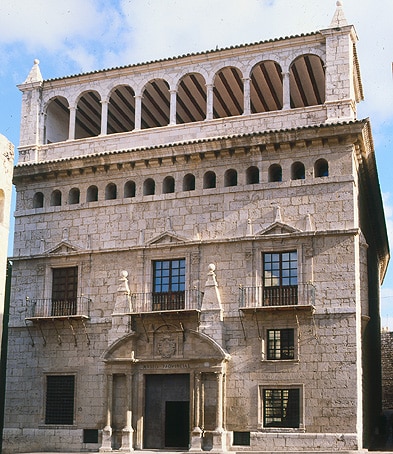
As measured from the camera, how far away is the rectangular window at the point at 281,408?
1052 inches

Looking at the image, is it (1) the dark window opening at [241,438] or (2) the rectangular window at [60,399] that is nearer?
(1) the dark window opening at [241,438]

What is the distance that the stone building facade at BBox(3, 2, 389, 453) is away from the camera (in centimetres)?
2703

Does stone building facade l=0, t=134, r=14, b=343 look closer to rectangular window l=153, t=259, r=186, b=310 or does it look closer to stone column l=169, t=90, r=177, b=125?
rectangular window l=153, t=259, r=186, b=310

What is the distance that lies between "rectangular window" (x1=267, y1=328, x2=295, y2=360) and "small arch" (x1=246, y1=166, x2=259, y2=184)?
5610 mm

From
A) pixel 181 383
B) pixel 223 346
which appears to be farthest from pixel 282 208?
pixel 181 383

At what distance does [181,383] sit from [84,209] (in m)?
7.93

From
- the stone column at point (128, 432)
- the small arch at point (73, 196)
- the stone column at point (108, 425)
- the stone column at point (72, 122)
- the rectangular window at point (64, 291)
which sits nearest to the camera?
the stone column at point (128, 432)

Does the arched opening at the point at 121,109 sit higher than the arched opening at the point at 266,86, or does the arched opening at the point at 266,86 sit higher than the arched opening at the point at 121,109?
the arched opening at the point at 266,86

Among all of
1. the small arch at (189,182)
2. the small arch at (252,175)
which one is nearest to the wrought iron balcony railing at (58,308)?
the small arch at (189,182)

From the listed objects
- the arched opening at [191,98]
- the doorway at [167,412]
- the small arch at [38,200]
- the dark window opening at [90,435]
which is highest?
the arched opening at [191,98]

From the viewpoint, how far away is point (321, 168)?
28.7 meters

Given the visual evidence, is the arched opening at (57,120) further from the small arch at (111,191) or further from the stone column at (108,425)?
the stone column at (108,425)

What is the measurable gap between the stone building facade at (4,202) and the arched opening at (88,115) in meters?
15.0

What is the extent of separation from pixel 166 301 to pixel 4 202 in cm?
1150
